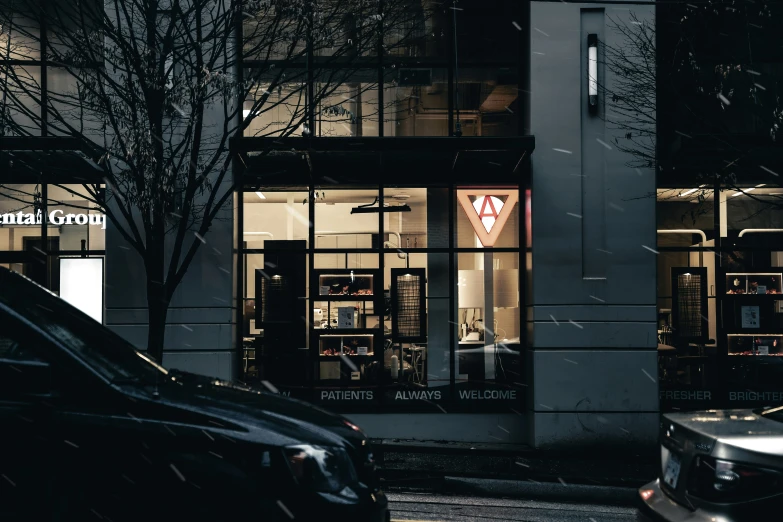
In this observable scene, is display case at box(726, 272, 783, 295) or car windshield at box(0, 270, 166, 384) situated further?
display case at box(726, 272, 783, 295)

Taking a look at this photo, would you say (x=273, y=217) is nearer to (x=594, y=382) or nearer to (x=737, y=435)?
(x=594, y=382)

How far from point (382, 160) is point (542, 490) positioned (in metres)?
5.41

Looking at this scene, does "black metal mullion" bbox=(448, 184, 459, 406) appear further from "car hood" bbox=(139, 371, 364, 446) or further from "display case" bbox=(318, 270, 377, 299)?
"car hood" bbox=(139, 371, 364, 446)

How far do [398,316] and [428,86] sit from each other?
A: 3657 millimetres

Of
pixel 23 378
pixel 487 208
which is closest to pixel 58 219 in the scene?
pixel 487 208

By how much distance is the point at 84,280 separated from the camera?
13.0m

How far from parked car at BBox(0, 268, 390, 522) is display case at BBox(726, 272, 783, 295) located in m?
10.9

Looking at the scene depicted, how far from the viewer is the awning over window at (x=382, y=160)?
11.5 metres

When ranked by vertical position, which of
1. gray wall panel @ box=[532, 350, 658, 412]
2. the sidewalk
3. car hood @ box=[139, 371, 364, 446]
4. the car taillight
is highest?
car hood @ box=[139, 371, 364, 446]

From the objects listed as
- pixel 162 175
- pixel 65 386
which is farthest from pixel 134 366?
pixel 162 175

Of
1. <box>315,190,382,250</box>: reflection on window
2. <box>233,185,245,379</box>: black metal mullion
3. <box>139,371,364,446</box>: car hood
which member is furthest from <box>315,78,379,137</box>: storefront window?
<box>139,371,364,446</box>: car hood

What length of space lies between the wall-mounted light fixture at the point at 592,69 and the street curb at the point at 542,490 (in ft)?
19.1

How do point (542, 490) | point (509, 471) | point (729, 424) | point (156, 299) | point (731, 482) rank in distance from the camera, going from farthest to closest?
point (509, 471), point (156, 299), point (542, 490), point (729, 424), point (731, 482)

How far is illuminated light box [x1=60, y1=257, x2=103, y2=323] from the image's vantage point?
12.9 metres
